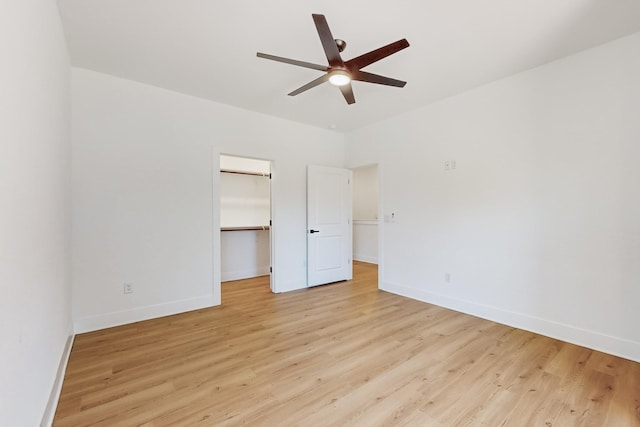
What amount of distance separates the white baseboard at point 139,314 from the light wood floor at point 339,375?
13cm

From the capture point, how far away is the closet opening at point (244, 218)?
17.1 feet

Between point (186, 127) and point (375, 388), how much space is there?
11.7 ft

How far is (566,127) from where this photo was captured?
2.78 metres

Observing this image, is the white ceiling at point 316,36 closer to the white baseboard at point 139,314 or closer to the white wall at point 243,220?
the white wall at point 243,220

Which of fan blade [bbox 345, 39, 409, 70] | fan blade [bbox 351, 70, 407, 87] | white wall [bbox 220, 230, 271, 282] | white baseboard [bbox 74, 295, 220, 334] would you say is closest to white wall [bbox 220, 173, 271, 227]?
white wall [bbox 220, 230, 271, 282]

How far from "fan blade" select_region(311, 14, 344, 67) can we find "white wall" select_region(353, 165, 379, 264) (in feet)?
16.2

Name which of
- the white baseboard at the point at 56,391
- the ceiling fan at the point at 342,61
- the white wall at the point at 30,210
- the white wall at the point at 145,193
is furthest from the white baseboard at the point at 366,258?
the white wall at the point at 30,210

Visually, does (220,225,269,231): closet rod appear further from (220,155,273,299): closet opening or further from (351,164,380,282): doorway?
(351,164,380,282): doorway

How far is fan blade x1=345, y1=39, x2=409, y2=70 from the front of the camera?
2.01 m

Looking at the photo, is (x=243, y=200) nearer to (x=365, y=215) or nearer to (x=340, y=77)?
(x=365, y=215)

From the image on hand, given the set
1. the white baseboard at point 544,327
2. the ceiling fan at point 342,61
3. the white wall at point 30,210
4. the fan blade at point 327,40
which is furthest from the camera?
the white baseboard at point 544,327

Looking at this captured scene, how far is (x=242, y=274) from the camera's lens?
5332mm

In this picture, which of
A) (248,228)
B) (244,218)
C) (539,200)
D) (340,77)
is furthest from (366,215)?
(340,77)

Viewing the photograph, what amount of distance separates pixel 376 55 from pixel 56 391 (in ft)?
10.7
